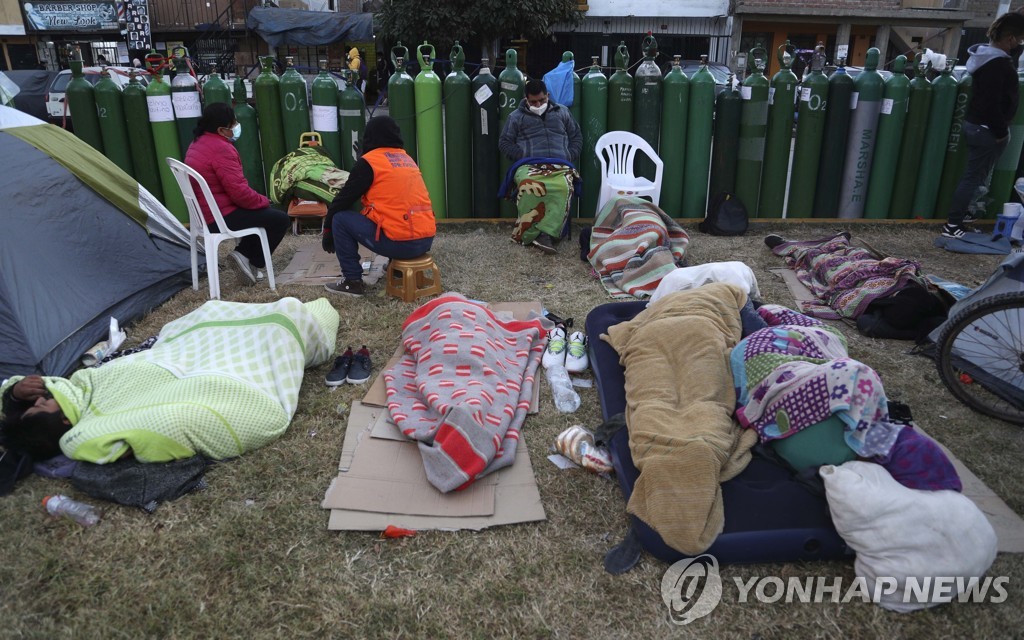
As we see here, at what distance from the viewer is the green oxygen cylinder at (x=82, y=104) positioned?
19.2ft

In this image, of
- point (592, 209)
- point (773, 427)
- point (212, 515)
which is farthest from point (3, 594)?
point (592, 209)

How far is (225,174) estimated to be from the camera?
456 cm

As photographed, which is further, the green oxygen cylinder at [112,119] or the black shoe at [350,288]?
the green oxygen cylinder at [112,119]

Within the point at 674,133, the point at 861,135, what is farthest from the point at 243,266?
the point at 861,135

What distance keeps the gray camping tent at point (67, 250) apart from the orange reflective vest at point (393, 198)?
5.16 feet

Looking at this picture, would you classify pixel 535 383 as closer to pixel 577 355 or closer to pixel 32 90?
pixel 577 355

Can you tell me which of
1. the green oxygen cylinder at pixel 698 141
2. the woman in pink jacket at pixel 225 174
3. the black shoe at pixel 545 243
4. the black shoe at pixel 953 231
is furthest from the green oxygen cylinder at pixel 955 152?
the woman in pink jacket at pixel 225 174

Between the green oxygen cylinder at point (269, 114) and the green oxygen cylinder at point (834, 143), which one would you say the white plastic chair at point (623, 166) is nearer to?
the green oxygen cylinder at point (834, 143)

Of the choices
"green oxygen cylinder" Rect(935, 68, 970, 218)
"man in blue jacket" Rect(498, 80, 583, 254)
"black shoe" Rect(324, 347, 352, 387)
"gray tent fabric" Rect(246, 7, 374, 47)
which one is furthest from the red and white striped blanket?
"gray tent fabric" Rect(246, 7, 374, 47)

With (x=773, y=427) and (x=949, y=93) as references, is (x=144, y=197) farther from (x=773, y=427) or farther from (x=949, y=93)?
(x=949, y=93)

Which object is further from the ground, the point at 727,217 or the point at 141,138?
the point at 141,138

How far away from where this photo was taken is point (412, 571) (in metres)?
2.35

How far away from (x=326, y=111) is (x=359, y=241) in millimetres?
2039

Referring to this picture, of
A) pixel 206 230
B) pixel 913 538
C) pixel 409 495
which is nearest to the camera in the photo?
pixel 913 538
